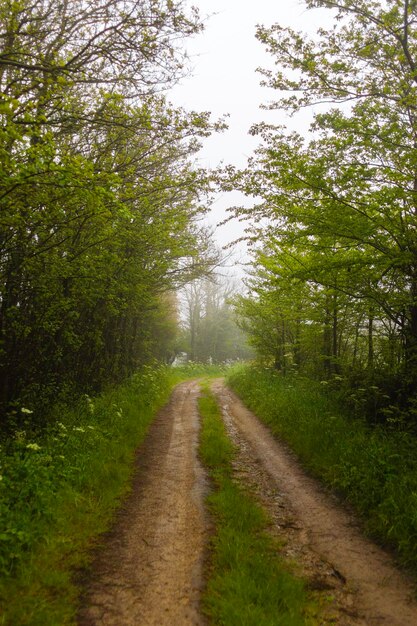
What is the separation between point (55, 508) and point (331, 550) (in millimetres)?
3817

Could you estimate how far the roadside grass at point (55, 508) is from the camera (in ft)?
12.1

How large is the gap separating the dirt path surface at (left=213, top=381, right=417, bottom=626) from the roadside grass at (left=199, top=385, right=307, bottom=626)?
1.06 feet

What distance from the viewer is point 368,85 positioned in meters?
8.53

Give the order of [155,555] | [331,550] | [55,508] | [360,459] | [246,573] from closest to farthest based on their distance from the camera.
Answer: [246,573], [155,555], [331,550], [55,508], [360,459]

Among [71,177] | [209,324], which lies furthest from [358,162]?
[209,324]

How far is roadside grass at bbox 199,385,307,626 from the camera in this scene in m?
3.63

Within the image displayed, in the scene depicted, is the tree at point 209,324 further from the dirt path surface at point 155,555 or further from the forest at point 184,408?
the dirt path surface at point 155,555

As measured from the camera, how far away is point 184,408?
13.9 m

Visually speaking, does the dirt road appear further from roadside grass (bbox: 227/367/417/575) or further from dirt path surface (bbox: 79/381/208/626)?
roadside grass (bbox: 227/367/417/575)

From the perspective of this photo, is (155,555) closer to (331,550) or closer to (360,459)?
(331,550)

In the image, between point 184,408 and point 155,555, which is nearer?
point 155,555

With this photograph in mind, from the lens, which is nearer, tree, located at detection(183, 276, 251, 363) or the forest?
the forest

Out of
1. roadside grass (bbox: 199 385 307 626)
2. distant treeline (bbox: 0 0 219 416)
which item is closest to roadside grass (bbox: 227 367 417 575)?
roadside grass (bbox: 199 385 307 626)

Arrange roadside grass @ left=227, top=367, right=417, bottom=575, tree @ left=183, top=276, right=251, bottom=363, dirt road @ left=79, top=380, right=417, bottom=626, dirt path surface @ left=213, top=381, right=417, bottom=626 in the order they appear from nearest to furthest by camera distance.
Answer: dirt road @ left=79, top=380, right=417, bottom=626
dirt path surface @ left=213, top=381, right=417, bottom=626
roadside grass @ left=227, top=367, right=417, bottom=575
tree @ left=183, top=276, right=251, bottom=363
